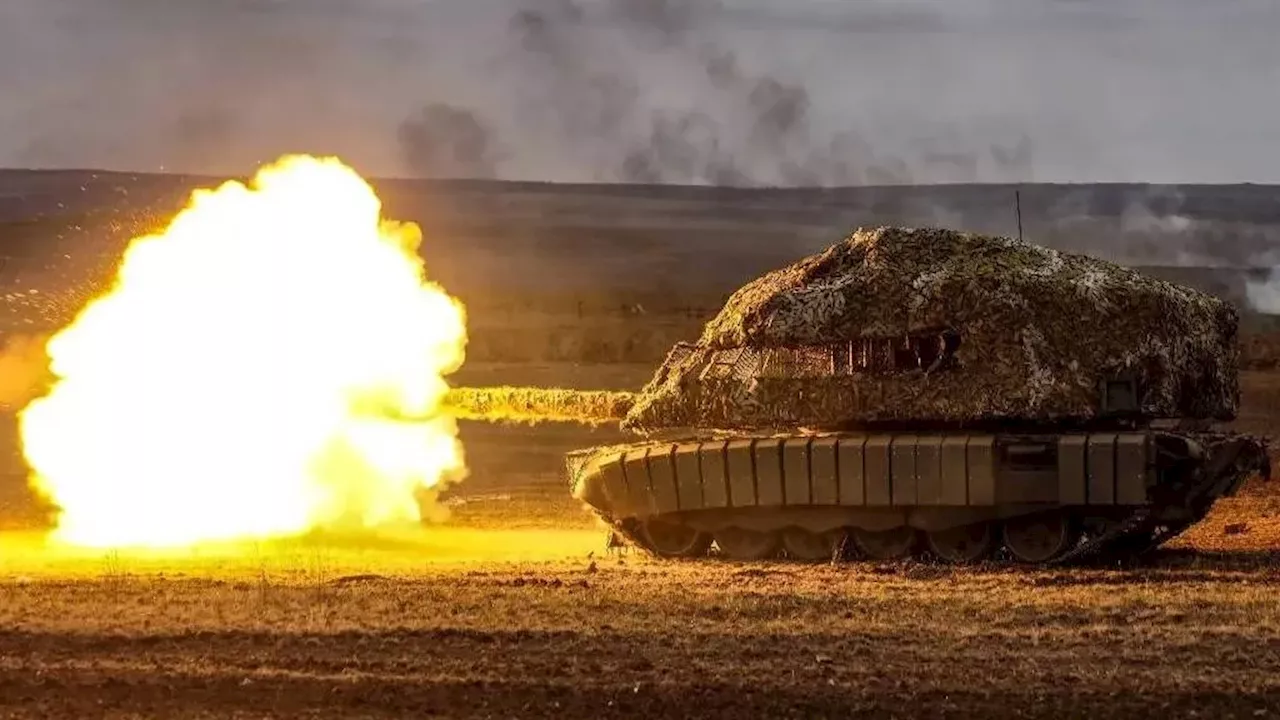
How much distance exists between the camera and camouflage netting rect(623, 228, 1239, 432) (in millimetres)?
27719

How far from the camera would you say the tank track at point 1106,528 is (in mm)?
27562

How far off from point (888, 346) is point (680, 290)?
266 ft

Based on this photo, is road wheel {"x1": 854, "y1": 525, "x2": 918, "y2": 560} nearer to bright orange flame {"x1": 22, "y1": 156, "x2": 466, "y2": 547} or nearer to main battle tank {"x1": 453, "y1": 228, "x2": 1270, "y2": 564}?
main battle tank {"x1": 453, "y1": 228, "x2": 1270, "y2": 564}

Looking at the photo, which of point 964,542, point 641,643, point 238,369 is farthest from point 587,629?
point 238,369

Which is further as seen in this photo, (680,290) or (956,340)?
(680,290)

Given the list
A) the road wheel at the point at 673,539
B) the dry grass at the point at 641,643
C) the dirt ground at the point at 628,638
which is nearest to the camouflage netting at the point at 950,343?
the road wheel at the point at 673,539

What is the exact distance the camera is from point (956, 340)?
92.3 ft

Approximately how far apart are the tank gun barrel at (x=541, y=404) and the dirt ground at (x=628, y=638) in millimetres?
3682

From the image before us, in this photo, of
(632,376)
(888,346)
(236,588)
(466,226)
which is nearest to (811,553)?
(888,346)

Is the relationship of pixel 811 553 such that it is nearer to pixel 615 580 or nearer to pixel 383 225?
pixel 615 580

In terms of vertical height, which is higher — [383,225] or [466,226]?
[466,226]

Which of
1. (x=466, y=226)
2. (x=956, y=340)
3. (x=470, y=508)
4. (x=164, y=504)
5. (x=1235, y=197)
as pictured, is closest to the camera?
(x=956, y=340)

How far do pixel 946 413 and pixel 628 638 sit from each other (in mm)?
9584

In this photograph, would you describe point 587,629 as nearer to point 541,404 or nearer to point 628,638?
point 628,638
